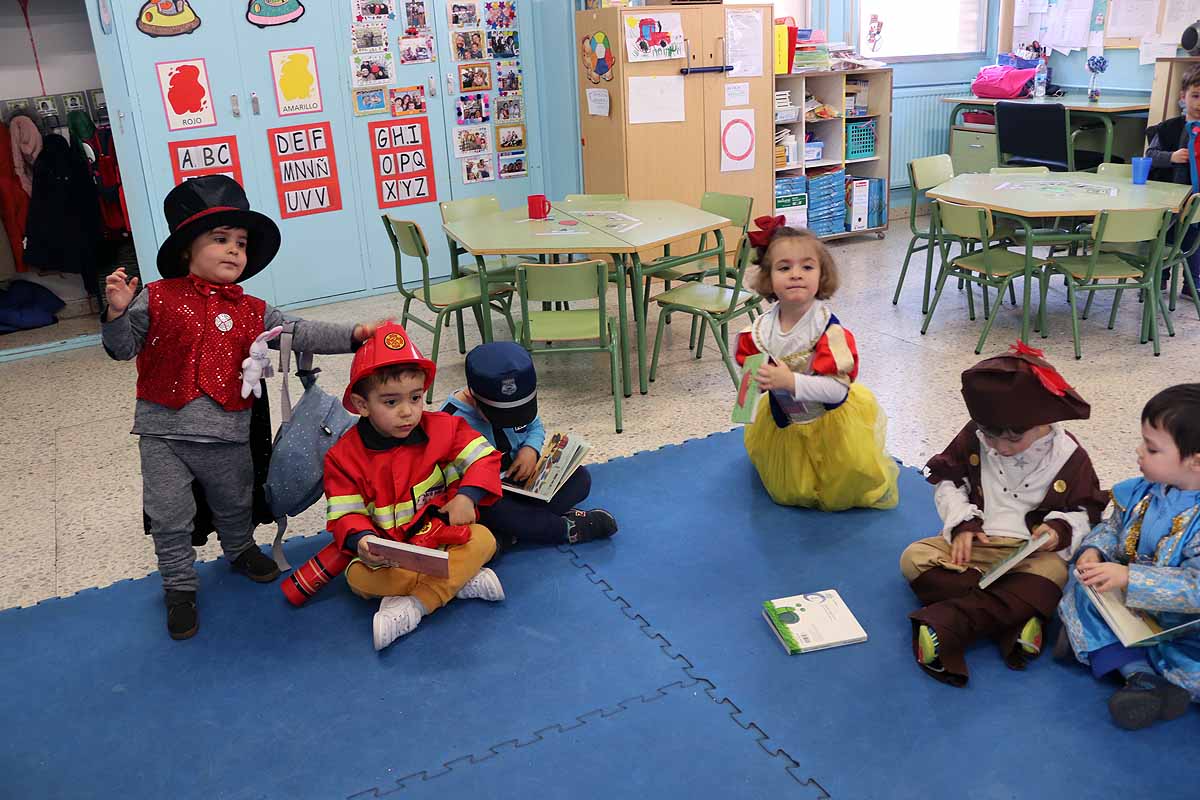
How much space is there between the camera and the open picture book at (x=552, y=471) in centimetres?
320

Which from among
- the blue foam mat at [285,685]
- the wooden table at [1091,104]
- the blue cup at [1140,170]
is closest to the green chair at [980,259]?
the blue cup at [1140,170]

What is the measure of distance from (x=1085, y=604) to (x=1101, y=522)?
0.79ft

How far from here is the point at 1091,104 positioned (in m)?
6.94

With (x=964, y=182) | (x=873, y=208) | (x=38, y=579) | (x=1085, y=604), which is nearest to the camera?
(x=1085, y=604)

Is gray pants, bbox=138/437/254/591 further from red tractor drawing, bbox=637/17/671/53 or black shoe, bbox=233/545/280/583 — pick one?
red tractor drawing, bbox=637/17/671/53

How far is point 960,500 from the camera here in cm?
271

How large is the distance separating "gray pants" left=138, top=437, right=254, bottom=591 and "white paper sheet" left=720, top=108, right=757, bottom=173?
15.2ft

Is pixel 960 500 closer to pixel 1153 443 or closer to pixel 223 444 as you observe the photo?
pixel 1153 443

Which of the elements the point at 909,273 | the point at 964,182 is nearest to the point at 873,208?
the point at 909,273

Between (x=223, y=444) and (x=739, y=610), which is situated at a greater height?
(x=223, y=444)

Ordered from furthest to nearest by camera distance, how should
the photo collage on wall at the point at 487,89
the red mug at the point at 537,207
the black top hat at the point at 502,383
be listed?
the photo collage on wall at the point at 487,89 → the red mug at the point at 537,207 → the black top hat at the point at 502,383

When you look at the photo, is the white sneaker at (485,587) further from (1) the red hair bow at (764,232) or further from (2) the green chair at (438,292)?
(2) the green chair at (438,292)

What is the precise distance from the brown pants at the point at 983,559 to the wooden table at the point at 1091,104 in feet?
16.3

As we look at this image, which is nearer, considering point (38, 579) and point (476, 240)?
point (38, 579)
